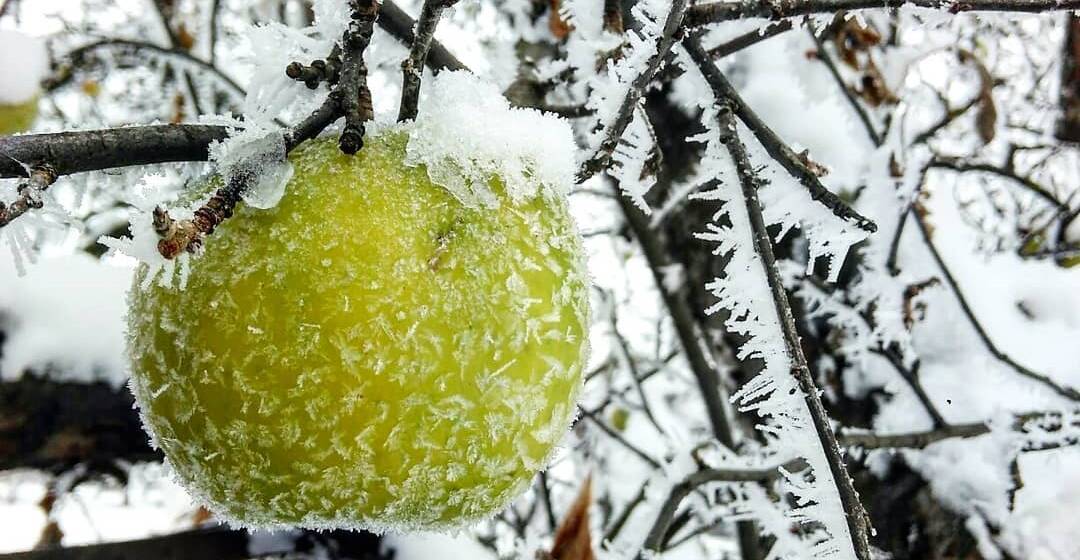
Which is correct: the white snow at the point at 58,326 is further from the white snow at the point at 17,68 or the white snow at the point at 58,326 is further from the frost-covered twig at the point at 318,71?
A: the frost-covered twig at the point at 318,71

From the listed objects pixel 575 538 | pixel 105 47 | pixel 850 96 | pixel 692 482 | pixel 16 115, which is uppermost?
pixel 105 47

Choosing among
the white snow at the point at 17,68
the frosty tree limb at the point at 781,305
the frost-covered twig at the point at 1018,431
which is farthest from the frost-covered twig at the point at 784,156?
the white snow at the point at 17,68

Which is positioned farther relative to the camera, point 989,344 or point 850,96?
point 850,96

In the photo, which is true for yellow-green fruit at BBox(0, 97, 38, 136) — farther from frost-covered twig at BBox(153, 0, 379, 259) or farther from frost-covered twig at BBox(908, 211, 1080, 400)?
frost-covered twig at BBox(908, 211, 1080, 400)

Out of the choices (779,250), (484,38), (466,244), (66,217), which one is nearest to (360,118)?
(466,244)

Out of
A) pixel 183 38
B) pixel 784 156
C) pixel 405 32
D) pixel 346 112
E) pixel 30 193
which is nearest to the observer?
pixel 30 193

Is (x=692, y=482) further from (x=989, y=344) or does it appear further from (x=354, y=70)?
(x=354, y=70)

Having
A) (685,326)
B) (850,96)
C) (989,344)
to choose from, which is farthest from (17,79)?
(989,344)

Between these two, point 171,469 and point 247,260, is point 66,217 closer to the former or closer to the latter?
point 247,260

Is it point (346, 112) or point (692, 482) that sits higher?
point (346, 112)
